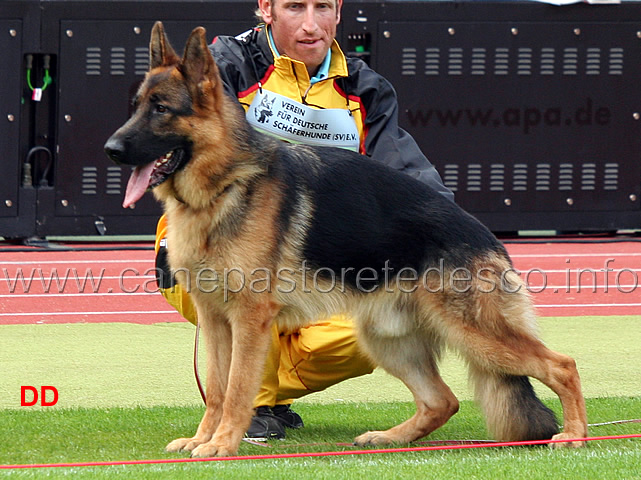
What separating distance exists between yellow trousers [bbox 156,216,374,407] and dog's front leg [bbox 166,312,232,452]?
0.48m

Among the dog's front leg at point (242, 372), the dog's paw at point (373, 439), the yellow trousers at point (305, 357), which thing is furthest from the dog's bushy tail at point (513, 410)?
the dog's front leg at point (242, 372)

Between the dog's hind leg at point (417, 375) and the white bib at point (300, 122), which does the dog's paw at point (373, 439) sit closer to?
the dog's hind leg at point (417, 375)

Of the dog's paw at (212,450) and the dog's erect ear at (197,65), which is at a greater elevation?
the dog's erect ear at (197,65)

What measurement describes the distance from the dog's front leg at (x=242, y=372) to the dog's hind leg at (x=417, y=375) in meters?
0.70

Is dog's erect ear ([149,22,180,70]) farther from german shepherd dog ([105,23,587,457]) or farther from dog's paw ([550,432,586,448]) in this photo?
dog's paw ([550,432,586,448])

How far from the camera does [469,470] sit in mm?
3848

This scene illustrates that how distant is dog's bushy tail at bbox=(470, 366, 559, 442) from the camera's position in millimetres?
4352

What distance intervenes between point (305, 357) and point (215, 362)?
651mm

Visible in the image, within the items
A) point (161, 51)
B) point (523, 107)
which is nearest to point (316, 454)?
A: point (161, 51)

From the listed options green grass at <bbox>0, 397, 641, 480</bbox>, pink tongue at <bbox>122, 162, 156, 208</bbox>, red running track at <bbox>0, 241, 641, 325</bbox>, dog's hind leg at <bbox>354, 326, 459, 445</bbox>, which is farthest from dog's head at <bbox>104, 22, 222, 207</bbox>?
red running track at <bbox>0, 241, 641, 325</bbox>

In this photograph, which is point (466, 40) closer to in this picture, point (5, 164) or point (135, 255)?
point (135, 255)

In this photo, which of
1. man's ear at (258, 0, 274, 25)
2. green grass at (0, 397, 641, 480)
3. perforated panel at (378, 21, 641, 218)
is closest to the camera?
green grass at (0, 397, 641, 480)

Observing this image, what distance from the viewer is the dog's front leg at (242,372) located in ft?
13.6

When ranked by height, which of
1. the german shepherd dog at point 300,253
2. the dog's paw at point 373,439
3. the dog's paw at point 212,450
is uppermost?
the german shepherd dog at point 300,253
